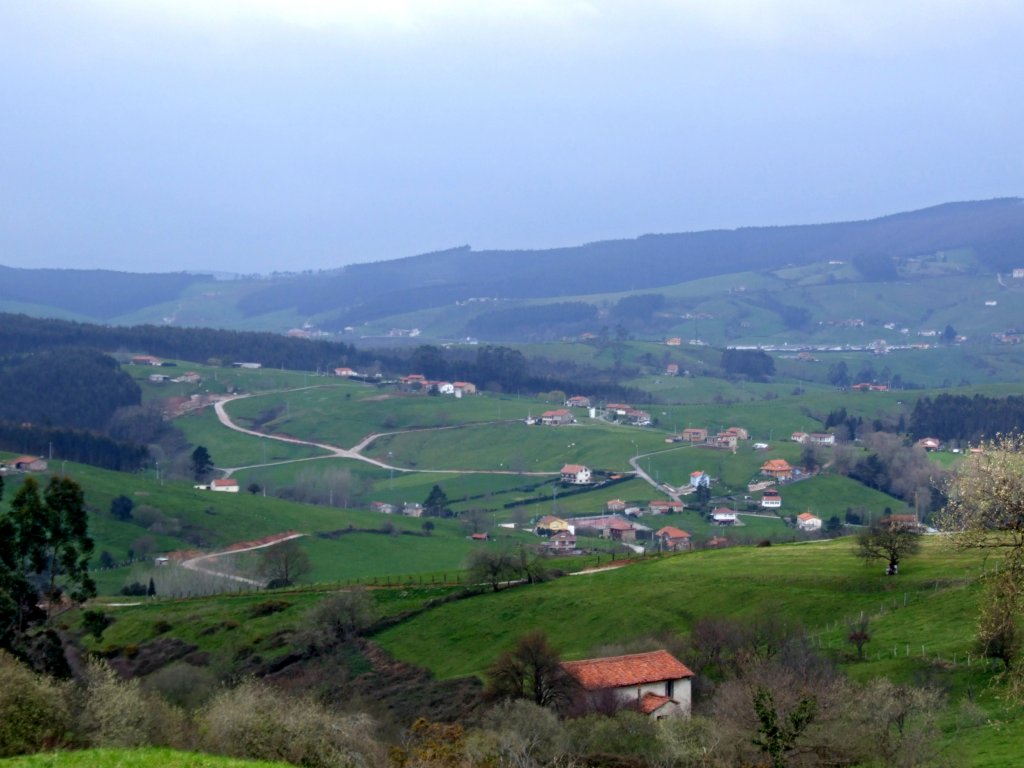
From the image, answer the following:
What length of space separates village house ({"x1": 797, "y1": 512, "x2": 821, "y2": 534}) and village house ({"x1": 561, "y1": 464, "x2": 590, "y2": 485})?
31.0 metres

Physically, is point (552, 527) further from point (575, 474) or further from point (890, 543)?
point (890, 543)

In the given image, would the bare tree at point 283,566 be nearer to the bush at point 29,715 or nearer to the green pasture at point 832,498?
the green pasture at point 832,498

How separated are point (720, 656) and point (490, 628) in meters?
18.3

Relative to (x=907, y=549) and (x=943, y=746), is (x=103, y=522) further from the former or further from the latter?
(x=943, y=746)

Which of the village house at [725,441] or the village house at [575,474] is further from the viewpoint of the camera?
the village house at [725,441]

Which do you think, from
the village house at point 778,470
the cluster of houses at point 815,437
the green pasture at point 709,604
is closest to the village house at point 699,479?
the village house at point 778,470

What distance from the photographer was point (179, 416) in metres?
194

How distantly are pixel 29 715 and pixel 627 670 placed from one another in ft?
79.1

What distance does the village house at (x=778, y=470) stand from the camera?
146 metres

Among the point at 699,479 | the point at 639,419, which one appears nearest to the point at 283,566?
the point at 699,479

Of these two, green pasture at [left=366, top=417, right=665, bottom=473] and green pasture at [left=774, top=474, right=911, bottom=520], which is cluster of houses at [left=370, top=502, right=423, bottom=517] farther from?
green pasture at [left=774, top=474, right=911, bottom=520]

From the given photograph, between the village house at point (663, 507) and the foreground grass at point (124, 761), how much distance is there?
10988cm

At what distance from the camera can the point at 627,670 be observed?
157ft

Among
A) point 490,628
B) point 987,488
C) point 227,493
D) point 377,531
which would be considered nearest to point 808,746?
point 987,488
